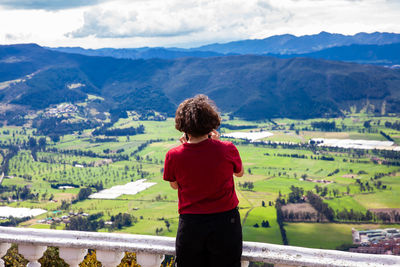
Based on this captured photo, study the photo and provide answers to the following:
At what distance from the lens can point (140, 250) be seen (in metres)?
3.89

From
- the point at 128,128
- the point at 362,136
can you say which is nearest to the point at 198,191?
the point at 362,136

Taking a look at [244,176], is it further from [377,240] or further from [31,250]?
[31,250]

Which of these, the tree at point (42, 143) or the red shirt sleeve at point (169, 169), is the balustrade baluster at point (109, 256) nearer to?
the red shirt sleeve at point (169, 169)

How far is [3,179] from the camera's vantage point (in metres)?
96.1

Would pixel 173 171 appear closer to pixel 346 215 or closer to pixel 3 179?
pixel 346 215

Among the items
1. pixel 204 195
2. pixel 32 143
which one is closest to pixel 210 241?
pixel 204 195

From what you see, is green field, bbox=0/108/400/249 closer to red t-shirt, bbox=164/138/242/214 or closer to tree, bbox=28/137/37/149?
tree, bbox=28/137/37/149

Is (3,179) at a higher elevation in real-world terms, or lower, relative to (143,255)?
lower

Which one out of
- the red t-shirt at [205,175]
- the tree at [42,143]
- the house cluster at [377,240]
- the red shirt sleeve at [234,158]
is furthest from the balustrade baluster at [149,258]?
the tree at [42,143]

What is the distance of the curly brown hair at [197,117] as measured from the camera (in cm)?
367

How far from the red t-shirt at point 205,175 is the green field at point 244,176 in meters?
49.8

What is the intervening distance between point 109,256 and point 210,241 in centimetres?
110

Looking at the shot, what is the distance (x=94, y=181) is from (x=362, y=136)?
86613 millimetres

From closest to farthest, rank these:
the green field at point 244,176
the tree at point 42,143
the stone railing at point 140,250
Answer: the stone railing at point 140,250 < the green field at point 244,176 < the tree at point 42,143
